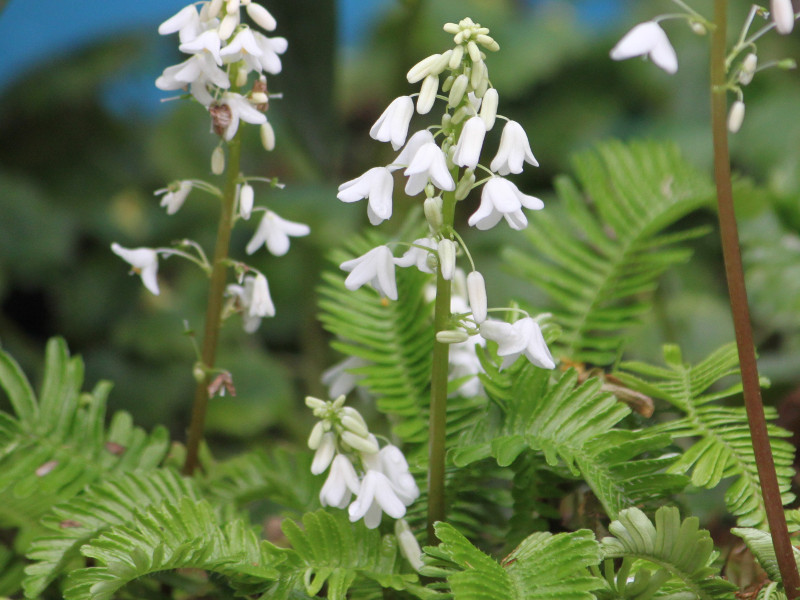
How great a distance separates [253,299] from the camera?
2.11 ft

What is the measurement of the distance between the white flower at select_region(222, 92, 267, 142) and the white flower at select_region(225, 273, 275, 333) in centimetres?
12

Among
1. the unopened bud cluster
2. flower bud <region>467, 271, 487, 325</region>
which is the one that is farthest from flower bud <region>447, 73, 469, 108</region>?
the unopened bud cluster

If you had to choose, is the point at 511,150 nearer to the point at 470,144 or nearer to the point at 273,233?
the point at 470,144

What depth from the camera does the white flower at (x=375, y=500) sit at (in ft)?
1.67

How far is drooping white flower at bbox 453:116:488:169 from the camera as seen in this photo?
18.3 inches

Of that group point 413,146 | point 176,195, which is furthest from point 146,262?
point 413,146

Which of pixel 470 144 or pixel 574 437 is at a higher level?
pixel 470 144

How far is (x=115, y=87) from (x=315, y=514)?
1568mm

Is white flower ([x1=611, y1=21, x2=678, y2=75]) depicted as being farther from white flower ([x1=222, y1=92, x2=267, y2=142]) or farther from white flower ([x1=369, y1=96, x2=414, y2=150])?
white flower ([x1=222, y1=92, x2=267, y2=142])

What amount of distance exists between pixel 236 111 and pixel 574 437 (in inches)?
13.9

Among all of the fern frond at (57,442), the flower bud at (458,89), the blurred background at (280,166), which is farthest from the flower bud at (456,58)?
the blurred background at (280,166)

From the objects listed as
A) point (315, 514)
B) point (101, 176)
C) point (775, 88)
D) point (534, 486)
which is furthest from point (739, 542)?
point (775, 88)

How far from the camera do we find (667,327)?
4.34 ft

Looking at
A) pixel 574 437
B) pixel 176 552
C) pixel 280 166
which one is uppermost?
pixel 280 166
